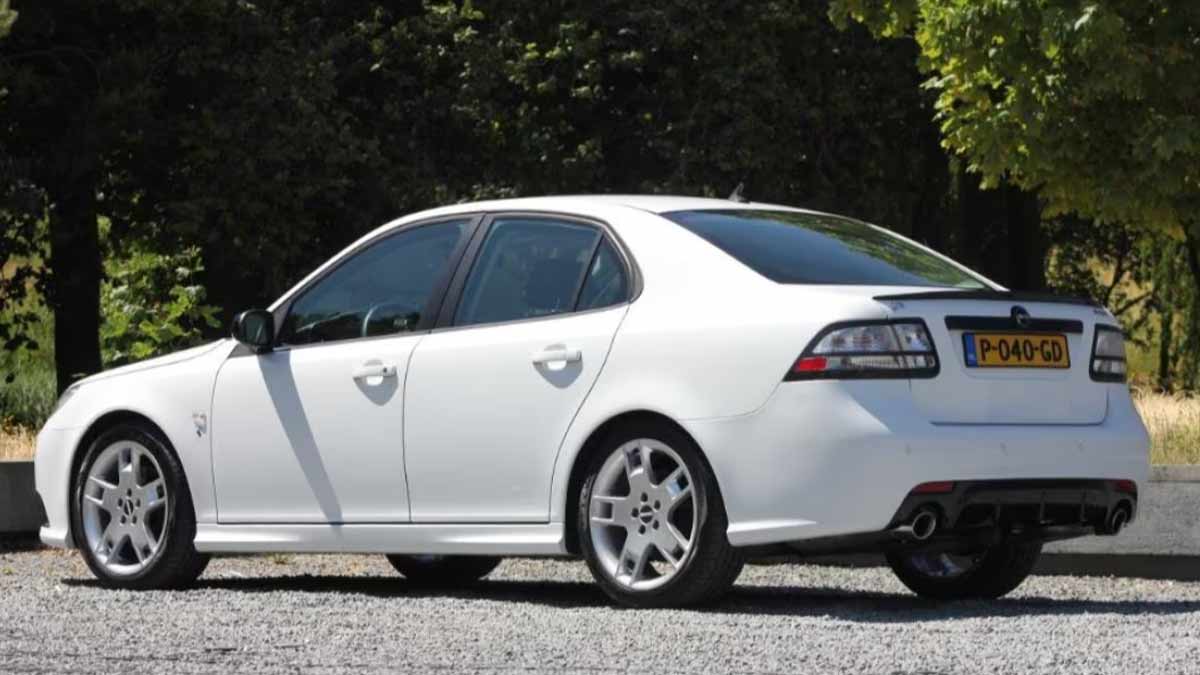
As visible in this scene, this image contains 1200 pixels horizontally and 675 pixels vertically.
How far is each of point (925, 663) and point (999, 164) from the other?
18.8 m

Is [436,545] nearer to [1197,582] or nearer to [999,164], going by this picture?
[1197,582]

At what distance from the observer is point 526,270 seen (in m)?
8.99

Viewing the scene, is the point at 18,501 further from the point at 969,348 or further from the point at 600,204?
the point at 969,348

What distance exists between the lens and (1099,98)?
2480 cm

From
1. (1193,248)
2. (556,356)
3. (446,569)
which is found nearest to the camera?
(556,356)

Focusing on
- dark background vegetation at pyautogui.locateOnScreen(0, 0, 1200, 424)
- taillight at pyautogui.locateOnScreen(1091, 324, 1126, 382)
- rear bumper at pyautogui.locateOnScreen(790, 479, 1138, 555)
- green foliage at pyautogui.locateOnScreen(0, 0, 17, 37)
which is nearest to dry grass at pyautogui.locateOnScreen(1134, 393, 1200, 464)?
taillight at pyautogui.locateOnScreen(1091, 324, 1126, 382)

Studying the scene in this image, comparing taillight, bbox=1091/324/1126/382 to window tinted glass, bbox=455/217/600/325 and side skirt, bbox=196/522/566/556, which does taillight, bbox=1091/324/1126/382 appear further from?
side skirt, bbox=196/522/566/556

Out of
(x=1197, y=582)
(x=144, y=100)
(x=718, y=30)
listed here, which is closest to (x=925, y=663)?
(x=1197, y=582)

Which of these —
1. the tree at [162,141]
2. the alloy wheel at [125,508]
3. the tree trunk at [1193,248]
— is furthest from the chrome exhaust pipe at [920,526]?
the tree trunk at [1193,248]

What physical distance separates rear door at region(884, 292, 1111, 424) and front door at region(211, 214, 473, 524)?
2.15 meters

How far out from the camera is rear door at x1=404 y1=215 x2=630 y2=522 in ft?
28.1

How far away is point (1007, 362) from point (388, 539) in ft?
8.19

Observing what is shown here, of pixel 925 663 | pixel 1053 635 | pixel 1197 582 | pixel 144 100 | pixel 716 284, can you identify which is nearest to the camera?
pixel 925 663

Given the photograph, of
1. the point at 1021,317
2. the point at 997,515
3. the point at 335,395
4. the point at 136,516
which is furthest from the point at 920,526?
the point at 136,516
